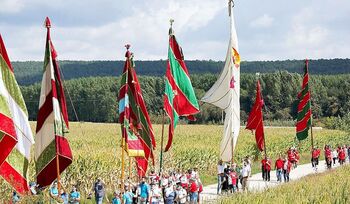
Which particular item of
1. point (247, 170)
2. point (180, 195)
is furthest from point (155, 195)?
point (247, 170)

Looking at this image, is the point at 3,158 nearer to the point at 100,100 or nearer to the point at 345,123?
the point at 345,123

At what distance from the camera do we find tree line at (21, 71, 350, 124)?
367ft

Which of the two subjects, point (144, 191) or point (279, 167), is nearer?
point (144, 191)

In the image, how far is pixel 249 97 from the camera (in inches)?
4560

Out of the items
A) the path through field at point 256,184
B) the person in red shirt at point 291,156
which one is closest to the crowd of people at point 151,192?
the path through field at point 256,184

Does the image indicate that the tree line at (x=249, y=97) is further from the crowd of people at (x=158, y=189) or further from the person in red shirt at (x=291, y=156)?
the crowd of people at (x=158, y=189)

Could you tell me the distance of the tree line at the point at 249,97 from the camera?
367 ft

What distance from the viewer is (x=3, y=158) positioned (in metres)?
12.8

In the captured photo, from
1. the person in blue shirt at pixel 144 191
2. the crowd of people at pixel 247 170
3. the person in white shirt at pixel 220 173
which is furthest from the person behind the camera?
the person in white shirt at pixel 220 173

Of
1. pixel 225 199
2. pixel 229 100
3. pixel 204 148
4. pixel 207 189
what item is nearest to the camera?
pixel 225 199

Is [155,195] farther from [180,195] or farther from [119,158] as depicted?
[119,158]

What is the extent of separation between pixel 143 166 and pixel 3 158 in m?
7.59

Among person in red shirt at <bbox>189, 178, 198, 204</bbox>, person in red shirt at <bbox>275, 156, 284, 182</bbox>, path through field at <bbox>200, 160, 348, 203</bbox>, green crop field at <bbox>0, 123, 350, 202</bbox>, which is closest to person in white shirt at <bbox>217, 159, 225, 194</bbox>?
path through field at <bbox>200, 160, 348, 203</bbox>

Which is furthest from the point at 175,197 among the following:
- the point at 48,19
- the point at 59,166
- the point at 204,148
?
the point at 204,148
